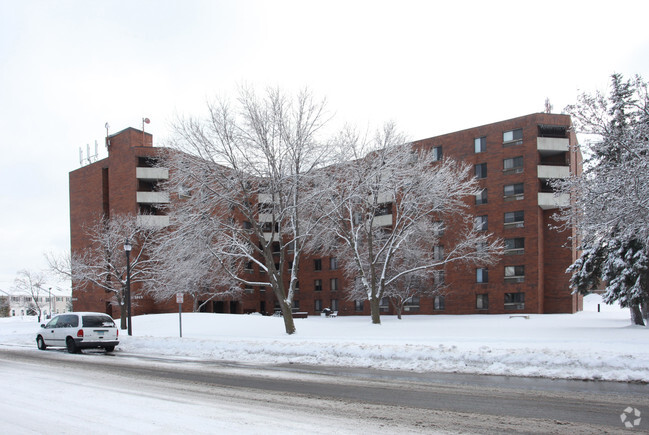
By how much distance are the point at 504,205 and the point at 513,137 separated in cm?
625

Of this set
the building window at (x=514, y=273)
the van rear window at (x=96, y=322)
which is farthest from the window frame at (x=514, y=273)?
the van rear window at (x=96, y=322)

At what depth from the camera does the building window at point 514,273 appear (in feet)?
154

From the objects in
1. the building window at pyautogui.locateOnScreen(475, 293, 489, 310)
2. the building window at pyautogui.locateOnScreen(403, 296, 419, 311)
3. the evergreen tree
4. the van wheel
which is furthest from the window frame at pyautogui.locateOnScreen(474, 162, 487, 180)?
the van wheel

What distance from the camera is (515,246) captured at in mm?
47719

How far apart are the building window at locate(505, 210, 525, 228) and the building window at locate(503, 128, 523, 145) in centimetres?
630

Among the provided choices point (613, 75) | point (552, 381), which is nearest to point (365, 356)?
point (552, 381)

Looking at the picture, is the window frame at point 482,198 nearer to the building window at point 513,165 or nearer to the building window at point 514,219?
the building window at point 514,219

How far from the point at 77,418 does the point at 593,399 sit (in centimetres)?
809

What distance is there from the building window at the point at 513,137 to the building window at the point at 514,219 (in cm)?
630

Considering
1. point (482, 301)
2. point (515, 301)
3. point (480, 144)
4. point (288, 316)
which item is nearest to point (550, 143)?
point (480, 144)

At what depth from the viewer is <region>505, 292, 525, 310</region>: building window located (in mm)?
46688

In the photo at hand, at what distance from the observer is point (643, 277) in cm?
2389

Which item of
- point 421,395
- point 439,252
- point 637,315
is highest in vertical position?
point 439,252

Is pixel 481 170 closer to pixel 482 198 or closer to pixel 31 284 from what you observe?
pixel 482 198
